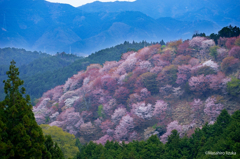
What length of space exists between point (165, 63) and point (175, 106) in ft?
30.4

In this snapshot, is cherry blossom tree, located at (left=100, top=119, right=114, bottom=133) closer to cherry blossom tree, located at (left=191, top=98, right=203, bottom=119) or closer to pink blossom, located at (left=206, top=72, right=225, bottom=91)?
cherry blossom tree, located at (left=191, top=98, right=203, bottom=119)

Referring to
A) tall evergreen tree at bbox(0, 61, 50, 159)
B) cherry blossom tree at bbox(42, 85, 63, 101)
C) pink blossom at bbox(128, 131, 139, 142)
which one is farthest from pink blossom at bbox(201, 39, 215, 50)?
tall evergreen tree at bbox(0, 61, 50, 159)

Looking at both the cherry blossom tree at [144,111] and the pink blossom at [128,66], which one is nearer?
the cherry blossom tree at [144,111]

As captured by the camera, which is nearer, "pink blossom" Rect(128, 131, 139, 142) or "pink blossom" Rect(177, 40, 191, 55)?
"pink blossom" Rect(128, 131, 139, 142)

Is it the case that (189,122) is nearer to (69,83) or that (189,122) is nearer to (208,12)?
(69,83)

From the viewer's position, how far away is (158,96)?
104ft

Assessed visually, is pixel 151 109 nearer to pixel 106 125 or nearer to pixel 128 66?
pixel 106 125

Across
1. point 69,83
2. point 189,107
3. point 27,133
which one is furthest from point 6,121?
point 69,83

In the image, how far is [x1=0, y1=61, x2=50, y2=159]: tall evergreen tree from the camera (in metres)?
7.26

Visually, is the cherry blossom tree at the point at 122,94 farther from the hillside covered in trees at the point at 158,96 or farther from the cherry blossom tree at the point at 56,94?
the cherry blossom tree at the point at 56,94

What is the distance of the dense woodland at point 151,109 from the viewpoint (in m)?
11.2

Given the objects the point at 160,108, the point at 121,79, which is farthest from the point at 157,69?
the point at 160,108

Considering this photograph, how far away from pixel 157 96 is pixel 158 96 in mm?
156

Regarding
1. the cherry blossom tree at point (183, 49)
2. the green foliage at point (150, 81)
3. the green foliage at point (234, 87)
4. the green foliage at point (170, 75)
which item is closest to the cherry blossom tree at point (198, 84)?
the green foliage at point (234, 87)
